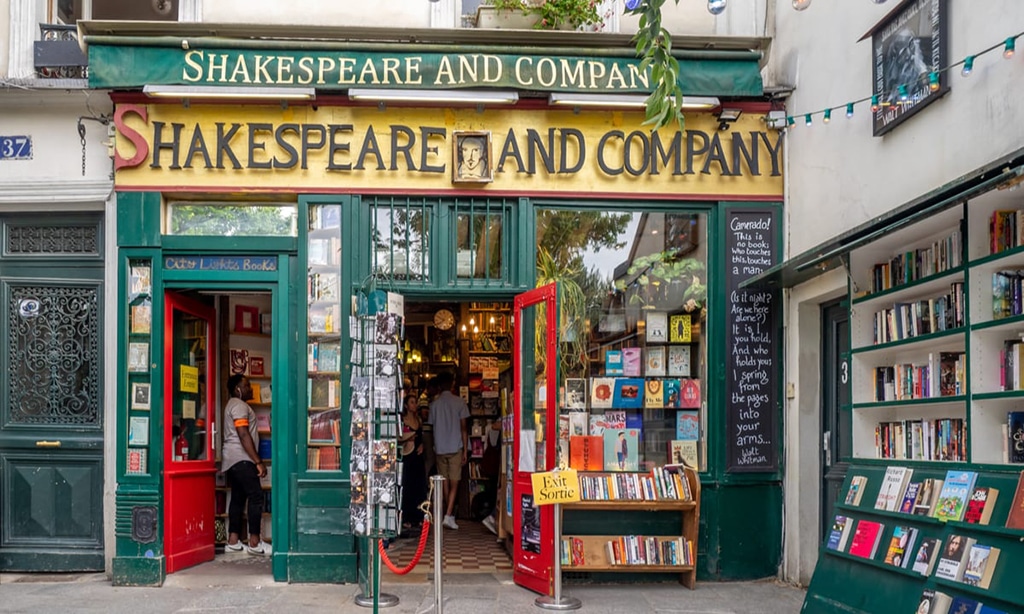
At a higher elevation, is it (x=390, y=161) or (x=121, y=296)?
(x=390, y=161)

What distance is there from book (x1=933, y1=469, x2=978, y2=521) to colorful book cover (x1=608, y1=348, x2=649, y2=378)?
10.5ft

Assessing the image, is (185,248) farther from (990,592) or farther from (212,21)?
(990,592)

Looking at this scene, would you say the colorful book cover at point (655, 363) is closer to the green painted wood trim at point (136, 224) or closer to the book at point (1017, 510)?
the book at point (1017, 510)

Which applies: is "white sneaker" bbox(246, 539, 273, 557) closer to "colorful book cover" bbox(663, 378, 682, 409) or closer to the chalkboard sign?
"colorful book cover" bbox(663, 378, 682, 409)

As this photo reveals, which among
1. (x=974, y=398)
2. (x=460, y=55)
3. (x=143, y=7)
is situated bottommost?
(x=974, y=398)

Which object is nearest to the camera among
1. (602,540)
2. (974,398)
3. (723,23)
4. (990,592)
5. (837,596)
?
(990,592)

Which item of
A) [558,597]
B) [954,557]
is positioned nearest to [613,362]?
[558,597]

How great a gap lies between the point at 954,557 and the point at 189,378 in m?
6.48

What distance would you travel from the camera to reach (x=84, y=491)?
8.43 meters

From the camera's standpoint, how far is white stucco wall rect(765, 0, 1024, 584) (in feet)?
18.4

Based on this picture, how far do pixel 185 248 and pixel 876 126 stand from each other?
5548mm

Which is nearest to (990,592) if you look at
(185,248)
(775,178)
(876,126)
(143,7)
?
(876,126)

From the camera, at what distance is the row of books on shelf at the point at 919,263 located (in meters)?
5.73

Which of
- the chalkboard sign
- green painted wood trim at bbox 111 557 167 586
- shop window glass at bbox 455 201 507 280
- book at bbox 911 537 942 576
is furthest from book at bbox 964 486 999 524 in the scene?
green painted wood trim at bbox 111 557 167 586
